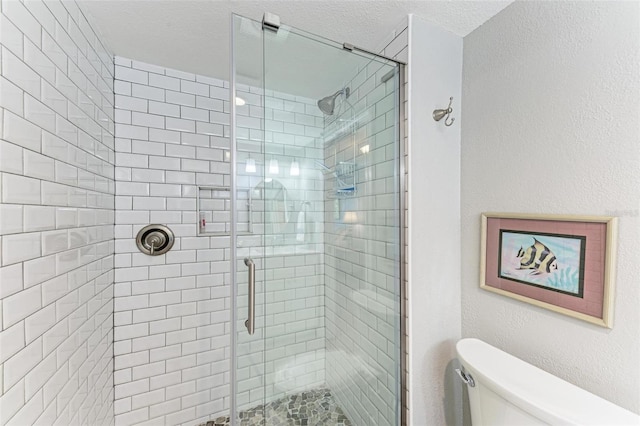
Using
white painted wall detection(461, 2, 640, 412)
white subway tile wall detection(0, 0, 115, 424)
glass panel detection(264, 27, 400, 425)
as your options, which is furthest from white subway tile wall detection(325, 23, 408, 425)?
white subway tile wall detection(0, 0, 115, 424)

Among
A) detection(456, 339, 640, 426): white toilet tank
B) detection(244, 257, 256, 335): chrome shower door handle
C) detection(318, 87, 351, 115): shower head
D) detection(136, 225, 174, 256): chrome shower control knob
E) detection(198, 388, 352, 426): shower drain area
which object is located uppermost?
detection(318, 87, 351, 115): shower head

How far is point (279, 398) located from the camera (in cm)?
132

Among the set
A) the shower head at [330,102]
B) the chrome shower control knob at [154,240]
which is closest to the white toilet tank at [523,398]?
the shower head at [330,102]

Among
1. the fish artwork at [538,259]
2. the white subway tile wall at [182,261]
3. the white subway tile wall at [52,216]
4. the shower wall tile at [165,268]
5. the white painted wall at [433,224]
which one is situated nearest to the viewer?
the white subway tile wall at [52,216]

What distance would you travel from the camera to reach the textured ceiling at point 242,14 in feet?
3.76

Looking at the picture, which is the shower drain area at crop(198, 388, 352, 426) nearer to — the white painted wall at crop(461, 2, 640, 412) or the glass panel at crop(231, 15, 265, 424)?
the glass panel at crop(231, 15, 265, 424)

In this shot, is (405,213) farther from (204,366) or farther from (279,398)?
(204,366)

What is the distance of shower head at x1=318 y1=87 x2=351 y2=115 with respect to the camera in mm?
1438

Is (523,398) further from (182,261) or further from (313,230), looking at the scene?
(182,261)

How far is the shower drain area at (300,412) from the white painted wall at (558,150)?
81cm

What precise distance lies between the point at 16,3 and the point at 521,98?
1.73m

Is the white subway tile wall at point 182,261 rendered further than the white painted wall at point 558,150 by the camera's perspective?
Yes

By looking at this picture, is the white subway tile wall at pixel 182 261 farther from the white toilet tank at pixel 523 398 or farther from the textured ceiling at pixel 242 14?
the white toilet tank at pixel 523 398

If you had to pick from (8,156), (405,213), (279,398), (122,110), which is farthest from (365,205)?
(122,110)
